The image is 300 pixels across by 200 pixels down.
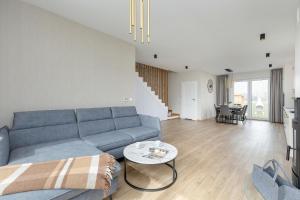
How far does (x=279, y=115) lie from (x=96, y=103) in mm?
7861

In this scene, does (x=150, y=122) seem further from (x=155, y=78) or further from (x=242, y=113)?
(x=242, y=113)

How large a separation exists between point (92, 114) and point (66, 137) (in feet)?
1.97

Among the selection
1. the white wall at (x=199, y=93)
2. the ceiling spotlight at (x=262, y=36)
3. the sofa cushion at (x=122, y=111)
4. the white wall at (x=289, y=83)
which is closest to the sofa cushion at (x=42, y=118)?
the sofa cushion at (x=122, y=111)

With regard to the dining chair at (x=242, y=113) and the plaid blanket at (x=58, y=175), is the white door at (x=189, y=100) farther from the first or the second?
the plaid blanket at (x=58, y=175)

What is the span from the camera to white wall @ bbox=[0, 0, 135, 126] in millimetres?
2160

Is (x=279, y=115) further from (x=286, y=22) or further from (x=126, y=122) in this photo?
(x=126, y=122)

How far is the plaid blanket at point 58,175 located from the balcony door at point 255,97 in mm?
8326

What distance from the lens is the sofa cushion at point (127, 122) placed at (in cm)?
308

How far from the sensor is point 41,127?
2.22 meters

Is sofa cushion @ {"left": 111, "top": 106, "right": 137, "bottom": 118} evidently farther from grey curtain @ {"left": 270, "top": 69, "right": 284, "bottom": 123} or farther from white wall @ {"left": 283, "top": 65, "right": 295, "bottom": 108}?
grey curtain @ {"left": 270, "top": 69, "right": 284, "bottom": 123}

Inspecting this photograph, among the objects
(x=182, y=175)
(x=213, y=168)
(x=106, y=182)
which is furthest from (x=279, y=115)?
(x=106, y=182)

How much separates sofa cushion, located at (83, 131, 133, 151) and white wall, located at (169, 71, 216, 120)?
557 cm

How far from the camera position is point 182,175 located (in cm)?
213

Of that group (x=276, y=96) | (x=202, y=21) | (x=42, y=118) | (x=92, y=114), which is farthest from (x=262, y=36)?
(x=276, y=96)
